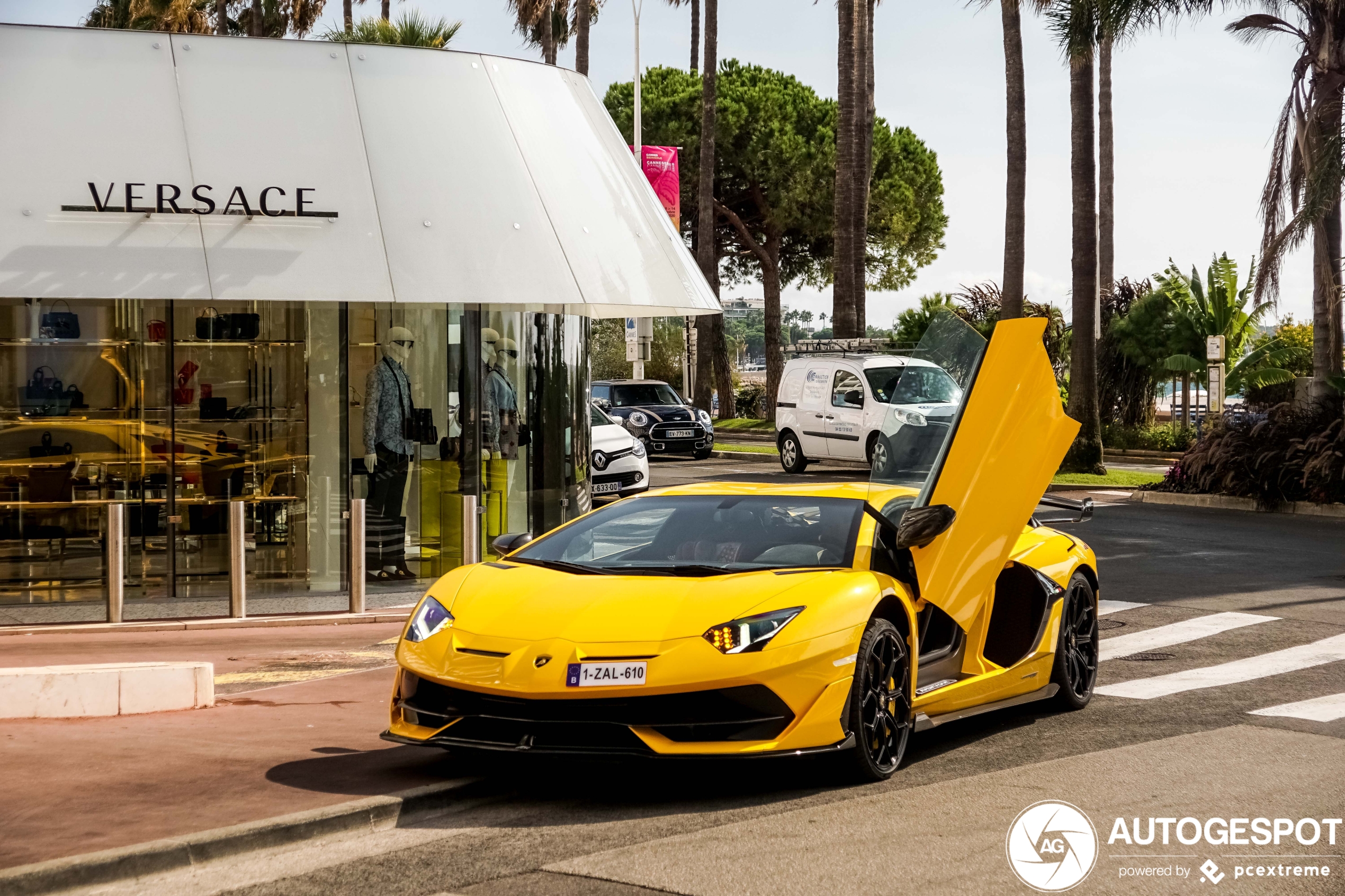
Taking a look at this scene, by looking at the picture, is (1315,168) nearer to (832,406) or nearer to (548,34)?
(832,406)

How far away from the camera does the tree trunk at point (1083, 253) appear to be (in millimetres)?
28141

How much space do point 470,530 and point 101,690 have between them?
5481 mm

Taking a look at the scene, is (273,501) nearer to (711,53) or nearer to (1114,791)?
(1114,791)

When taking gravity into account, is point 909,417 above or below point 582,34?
below

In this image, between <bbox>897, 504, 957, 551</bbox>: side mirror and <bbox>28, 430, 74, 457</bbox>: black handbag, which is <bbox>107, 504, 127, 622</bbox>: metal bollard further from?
<bbox>897, 504, 957, 551</bbox>: side mirror

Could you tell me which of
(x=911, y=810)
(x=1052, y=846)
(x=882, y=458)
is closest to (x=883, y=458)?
(x=882, y=458)

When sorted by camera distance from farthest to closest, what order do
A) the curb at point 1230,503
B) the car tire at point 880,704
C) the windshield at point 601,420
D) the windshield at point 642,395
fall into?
the windshield at point 642,395, the windshield at point 601,420, the curb at point 1230,503, the car tire at point 880,704

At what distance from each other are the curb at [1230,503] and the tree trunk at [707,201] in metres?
23.4

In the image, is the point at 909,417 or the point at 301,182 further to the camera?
the point at 301,182

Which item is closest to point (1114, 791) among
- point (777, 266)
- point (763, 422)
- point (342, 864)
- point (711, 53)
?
point (342, 864)

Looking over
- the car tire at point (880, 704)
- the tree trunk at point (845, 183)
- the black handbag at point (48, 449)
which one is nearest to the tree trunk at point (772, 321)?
the tree trunk at point (845, 183)

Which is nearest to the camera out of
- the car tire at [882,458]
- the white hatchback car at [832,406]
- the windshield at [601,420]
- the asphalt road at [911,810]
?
the asphalt road at [911,810]

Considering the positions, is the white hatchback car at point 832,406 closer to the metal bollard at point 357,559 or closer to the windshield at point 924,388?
the metal bollard at point 357,559

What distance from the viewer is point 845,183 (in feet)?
115
